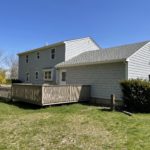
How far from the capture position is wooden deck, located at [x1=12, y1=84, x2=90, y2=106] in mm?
11695

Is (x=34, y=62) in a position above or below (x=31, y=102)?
above

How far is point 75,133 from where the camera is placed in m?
6.53

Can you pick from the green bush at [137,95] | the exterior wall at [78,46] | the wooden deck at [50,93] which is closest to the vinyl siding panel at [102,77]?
the wooden deck at [50,93]

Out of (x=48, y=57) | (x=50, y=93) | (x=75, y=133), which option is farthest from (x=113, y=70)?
(x=48, y=57)

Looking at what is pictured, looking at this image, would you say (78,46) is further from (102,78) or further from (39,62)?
(102,78)

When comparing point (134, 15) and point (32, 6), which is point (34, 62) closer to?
point (32, 6)

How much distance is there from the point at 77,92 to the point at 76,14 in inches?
333

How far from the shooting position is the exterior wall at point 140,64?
12851 mm

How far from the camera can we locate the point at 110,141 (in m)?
5.69

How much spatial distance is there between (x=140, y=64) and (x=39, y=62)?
43.7 feet

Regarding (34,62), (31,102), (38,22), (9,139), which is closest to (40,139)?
(9,139)

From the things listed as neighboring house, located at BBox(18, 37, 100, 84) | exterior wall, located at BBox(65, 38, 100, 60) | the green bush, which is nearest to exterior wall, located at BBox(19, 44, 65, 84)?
neighboring house, located at BBox(18, 37, 100, 84)

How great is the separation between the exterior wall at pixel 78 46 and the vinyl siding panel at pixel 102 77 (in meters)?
3.85

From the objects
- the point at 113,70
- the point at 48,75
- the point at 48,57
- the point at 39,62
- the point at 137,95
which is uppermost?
the point at 48,57
